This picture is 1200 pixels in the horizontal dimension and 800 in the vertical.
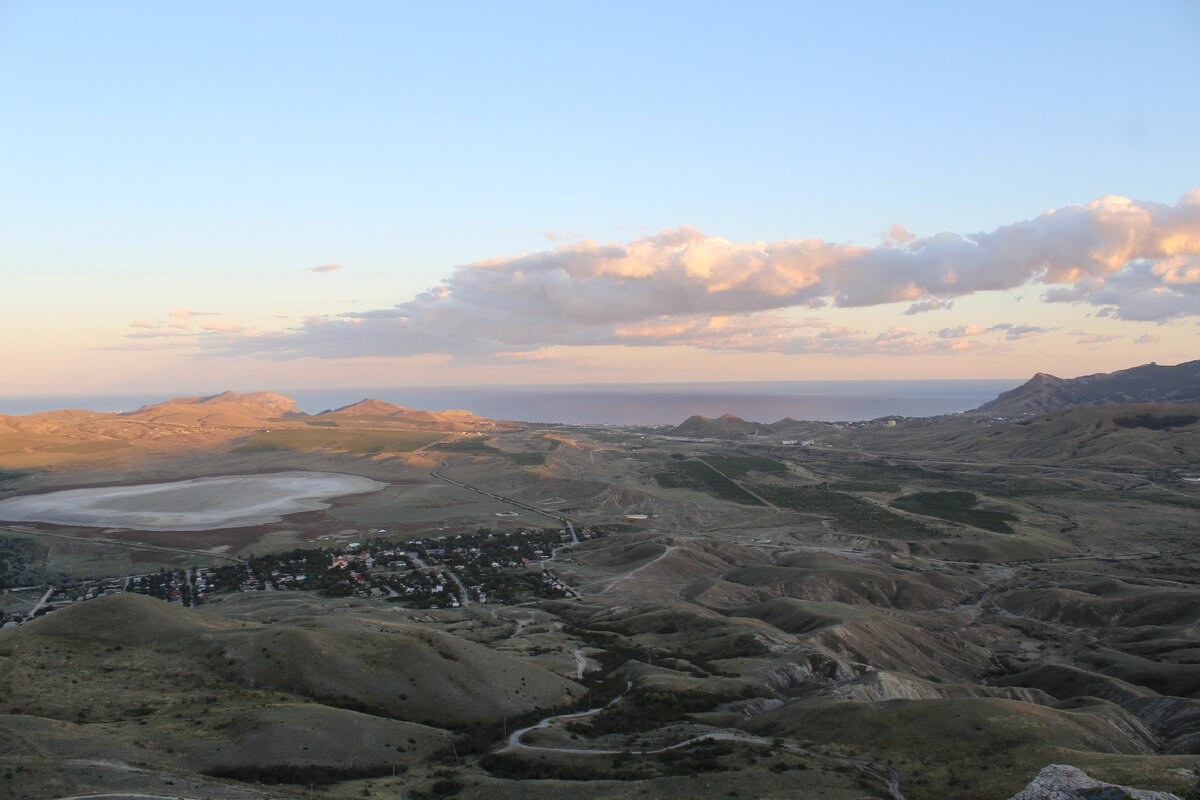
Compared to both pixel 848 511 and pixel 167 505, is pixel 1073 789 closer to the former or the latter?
pixel 848 511

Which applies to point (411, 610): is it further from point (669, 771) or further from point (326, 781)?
point (669, 771)

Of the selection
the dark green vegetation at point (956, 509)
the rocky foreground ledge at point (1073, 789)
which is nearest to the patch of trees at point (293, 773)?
the rocky foreground ledge at point (1073, 789)

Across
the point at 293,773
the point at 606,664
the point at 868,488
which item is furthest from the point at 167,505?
the point at 868,488

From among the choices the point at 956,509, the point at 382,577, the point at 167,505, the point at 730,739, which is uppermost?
the point at 730,739

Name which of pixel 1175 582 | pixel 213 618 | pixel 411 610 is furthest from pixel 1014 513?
pixel 213 618

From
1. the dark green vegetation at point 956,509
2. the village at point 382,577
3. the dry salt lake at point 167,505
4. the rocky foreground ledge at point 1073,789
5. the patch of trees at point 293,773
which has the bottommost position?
the dark green vegetation at point 956,509

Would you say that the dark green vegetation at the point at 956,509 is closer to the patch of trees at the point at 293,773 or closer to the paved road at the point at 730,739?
the paved road at the point at 730,739

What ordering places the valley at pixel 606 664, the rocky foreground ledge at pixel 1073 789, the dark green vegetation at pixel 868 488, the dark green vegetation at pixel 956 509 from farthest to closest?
the dark green vegetation at pixel 868 488
the dark green vegetation at pixel 956 509
the valley at pixel 606 664
the rocky foreground ledge at pixel 1073 789
